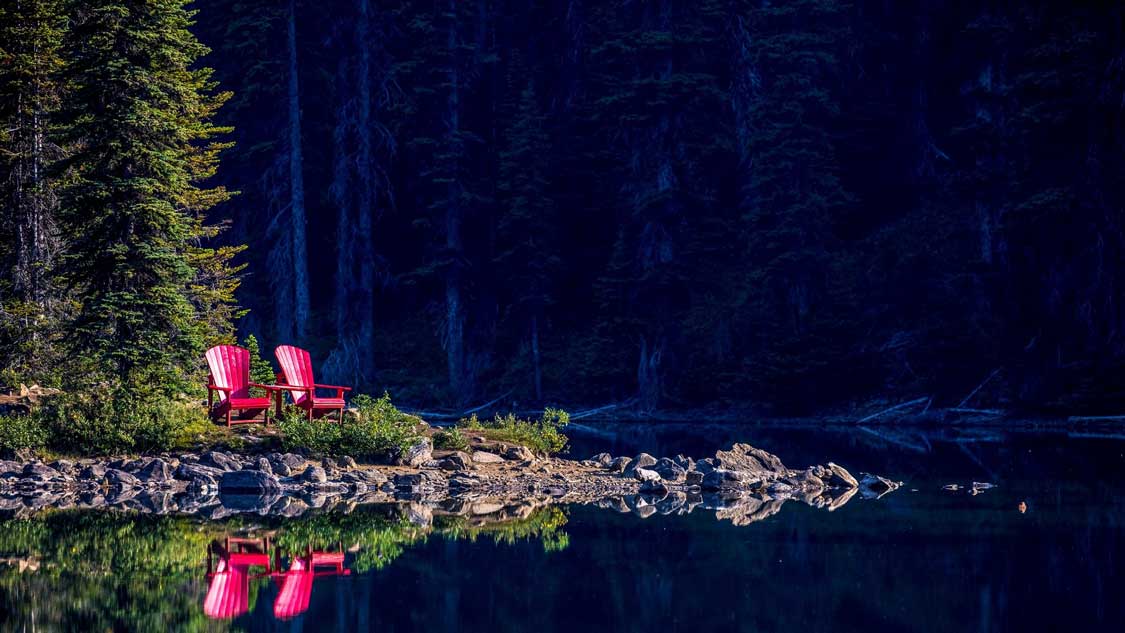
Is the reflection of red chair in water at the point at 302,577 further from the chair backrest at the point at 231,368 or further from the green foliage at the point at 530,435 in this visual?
the green foliage at the point at 530,435

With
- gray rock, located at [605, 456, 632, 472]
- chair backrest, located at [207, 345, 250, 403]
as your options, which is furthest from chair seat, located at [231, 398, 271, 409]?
gray rock, located at [605, 456, 632, 472]

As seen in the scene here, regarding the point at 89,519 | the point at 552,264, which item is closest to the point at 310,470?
the point at 89,519

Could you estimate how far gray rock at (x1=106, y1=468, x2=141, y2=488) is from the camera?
1716 cm

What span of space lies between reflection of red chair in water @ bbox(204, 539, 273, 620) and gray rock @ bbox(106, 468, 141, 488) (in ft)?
17.1

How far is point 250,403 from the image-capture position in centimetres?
1830

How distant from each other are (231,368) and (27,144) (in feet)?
26.6

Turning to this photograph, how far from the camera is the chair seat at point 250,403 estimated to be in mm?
18219

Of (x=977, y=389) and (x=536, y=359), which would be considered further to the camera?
(x=536, y=359)

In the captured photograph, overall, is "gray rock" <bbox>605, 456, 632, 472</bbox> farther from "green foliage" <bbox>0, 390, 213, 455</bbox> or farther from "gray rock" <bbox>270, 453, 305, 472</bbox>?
"green foliage" <bbox>0, 390, 213, 455</bbox>

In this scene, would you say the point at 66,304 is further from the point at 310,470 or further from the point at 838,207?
the point at 838,207

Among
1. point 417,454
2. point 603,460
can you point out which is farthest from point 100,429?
point 603,460

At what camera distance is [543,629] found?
350 inches

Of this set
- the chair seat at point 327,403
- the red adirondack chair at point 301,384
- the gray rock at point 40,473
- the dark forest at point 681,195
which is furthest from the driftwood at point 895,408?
the gray rock at point 40,473

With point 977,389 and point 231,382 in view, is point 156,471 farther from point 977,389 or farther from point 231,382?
point 977,389
